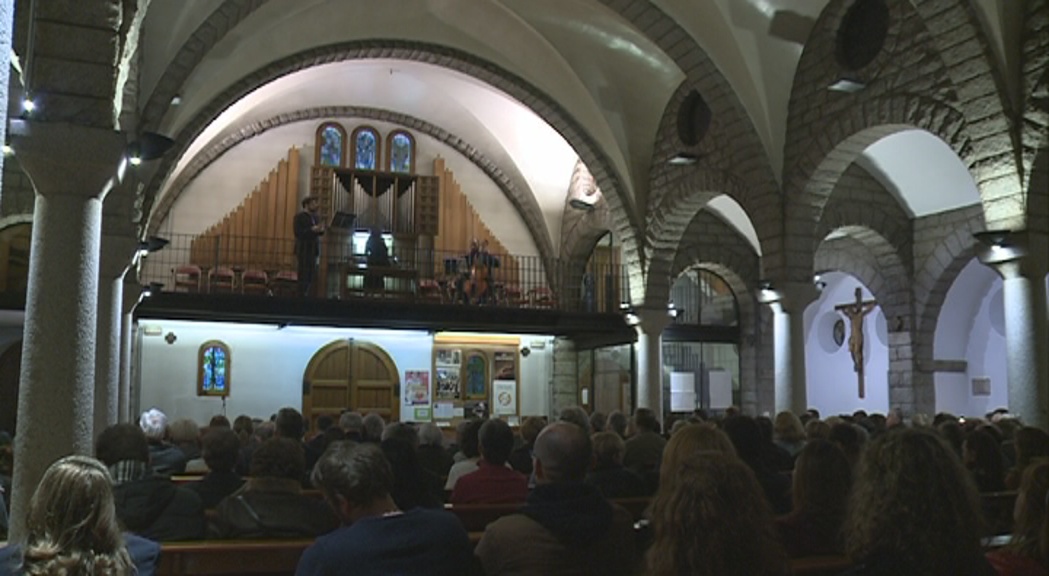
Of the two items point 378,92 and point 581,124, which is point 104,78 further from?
point 378,92

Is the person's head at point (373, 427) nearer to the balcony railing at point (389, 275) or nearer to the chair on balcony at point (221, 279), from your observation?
the balcony railing at point (389, 275)

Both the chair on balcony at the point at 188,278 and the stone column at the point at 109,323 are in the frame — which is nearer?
the stone column at the point at 109,323

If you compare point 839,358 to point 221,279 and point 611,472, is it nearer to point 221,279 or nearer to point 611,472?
point 221,279

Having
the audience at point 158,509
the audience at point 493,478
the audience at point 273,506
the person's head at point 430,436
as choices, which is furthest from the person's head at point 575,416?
the audience at point 158,509

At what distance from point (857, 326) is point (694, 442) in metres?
16.0

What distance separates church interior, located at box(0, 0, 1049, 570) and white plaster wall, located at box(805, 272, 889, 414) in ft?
0.20

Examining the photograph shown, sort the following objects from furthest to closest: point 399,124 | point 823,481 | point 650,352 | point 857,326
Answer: point 399,124, point 857,326, point 650,352, point 823,481

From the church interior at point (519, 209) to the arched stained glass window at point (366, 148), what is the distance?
9cm

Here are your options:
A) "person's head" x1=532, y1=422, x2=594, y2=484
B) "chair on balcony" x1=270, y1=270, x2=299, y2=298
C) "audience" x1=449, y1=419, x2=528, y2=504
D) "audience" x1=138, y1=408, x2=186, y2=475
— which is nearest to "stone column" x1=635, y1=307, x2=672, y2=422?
"chair on balcony" x1=270, y1=270, x2=299, y2=298


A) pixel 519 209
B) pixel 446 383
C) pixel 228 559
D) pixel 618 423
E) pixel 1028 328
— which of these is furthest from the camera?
pixel 519 209

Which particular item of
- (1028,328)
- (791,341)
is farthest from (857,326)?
(1028,328)

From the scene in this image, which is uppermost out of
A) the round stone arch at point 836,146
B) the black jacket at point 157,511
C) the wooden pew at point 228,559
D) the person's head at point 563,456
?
the round stone arch at point 836,146

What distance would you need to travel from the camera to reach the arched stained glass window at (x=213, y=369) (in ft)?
53.5

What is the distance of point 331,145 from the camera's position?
19.3 meters
